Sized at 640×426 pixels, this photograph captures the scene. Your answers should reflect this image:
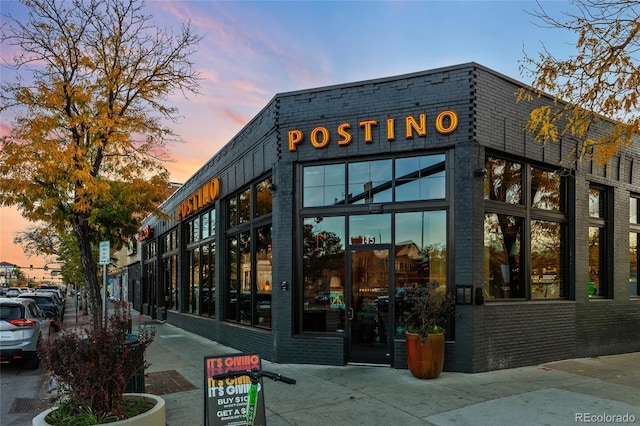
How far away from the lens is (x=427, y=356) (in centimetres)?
853

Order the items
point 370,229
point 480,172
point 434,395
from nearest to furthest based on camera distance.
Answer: point 434,395 < point 480,172 < point 370,229

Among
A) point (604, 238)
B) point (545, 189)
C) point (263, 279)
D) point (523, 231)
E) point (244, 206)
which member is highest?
point (545, 189)

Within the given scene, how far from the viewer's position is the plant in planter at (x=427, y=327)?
8547 mm

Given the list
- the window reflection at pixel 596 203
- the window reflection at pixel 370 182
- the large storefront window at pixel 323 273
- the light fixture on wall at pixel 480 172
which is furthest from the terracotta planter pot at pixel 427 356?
the window reflection at pixel 596 203

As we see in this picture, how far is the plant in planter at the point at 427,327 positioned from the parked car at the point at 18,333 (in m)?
7.98

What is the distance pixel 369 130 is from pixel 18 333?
8.96m

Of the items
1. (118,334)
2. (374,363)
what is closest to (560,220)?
(374,363)

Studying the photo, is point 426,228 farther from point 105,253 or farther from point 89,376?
point 105,253

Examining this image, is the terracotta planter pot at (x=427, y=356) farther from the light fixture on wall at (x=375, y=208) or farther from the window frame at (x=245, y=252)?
the window frame at (x=245, y=252)

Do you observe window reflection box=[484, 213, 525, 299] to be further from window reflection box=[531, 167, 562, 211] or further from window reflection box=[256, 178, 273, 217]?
window reflection box=[256, 178, 273, 217]

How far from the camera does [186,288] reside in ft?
61.4

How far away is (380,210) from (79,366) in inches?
250

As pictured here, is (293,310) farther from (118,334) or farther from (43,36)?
(43,36)

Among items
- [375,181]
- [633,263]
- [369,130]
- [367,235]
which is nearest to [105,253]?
[367,235]
